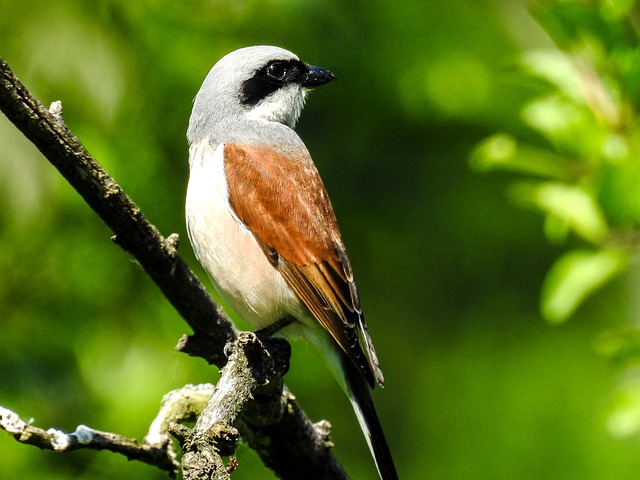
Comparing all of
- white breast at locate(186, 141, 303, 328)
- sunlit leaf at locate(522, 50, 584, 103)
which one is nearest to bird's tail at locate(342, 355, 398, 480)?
white breast at locate(186, 141, 303, 328)

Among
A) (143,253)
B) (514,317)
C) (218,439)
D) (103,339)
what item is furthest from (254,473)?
(514,317)

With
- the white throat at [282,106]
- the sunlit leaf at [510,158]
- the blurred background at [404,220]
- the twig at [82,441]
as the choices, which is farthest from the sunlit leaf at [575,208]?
the twig at [82,441]

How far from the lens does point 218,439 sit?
8.93 ft

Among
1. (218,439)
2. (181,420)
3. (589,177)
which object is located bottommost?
(218,439)

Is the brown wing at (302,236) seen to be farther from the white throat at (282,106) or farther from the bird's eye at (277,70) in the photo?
the bird's eye at (277,70)

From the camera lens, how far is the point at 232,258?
12.8 feet

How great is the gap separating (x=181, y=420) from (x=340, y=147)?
3044 mm

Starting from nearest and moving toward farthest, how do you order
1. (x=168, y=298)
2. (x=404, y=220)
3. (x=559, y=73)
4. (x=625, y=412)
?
1. (x=625, y=412)
2. (x=168, y=298)
3. (x=559, y=73)
4. (x=404, y=220)

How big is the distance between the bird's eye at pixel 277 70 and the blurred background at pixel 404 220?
659 mm

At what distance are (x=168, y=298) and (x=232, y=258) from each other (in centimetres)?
35

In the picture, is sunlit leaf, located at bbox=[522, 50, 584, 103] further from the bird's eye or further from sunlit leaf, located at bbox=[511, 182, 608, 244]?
the bird's eye

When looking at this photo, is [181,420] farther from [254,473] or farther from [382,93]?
[382,93]

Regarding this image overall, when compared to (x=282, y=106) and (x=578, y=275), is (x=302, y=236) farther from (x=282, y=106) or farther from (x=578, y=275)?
(x=578, y=275)

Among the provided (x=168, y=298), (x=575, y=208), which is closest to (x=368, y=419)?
(x=168, y=298)
